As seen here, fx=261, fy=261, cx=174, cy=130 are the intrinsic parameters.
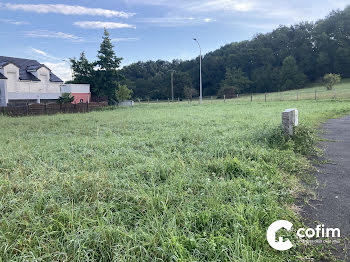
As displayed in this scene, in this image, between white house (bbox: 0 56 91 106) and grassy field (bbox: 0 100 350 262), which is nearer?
grassy field (bbox: 0 100 350 262)

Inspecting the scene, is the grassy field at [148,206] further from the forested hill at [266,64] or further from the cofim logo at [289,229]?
the forested hill at [266,64]

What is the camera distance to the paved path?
271 centimetres

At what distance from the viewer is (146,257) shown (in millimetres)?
2088

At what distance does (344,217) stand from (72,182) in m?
3.30

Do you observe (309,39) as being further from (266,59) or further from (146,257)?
(146,257)

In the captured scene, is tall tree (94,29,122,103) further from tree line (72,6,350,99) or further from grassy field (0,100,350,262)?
grassy field (0,100,350,262)

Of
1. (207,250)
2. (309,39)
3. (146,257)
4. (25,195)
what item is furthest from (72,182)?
(309,39)

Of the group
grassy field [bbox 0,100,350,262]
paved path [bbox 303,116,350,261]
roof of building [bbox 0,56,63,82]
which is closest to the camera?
grassy field [bbox 0,100,350,262]

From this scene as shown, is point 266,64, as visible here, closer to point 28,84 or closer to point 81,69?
point 81,69

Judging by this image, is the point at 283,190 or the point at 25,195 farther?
the point at 283,190

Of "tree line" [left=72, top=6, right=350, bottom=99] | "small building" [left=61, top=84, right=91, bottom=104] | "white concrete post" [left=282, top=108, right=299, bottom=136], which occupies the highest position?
"tree line" [left=72, top=6, right=350, bottom=99]

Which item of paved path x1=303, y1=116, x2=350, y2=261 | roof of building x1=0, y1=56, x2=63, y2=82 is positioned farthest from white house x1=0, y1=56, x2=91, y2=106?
paved path x1=303, y1=116, x2=350, y2=261

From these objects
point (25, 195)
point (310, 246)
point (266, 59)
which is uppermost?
point (266, 59)

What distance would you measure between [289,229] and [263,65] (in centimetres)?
7984
